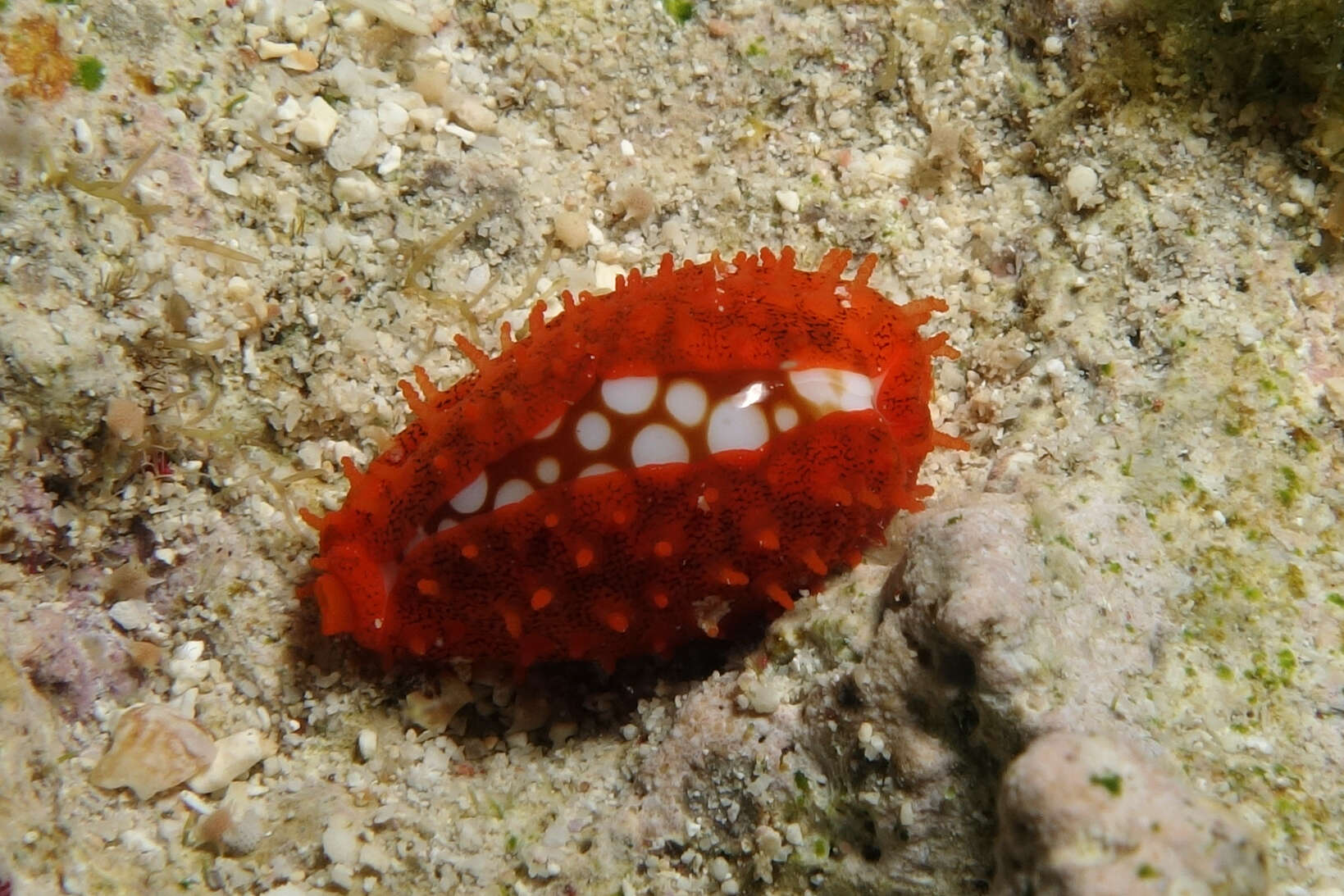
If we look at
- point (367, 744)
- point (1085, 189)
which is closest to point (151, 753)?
point (367, 744)

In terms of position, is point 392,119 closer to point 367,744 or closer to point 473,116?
point 473,116

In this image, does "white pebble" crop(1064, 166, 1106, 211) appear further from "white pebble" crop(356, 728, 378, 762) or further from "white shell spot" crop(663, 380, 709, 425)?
"white pebble" crop(356, 728, 378, 762)

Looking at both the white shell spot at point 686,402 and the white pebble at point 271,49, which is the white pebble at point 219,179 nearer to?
the white pebble at point 271,49

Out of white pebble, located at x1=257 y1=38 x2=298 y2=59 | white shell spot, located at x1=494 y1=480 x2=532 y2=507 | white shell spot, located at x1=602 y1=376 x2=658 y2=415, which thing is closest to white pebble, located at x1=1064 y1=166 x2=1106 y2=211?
white shell spot, located at x1=602 y1=376 x2=658 y2=415

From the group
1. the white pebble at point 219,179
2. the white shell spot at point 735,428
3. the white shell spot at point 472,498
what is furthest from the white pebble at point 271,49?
the white shell spot at point 735,428

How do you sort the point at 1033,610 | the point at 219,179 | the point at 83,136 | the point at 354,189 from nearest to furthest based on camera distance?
the point at 1033,610 < the point at 83,136 < the point at 219,179 < the point at 354,189

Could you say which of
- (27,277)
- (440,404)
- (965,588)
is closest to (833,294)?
(965,588)

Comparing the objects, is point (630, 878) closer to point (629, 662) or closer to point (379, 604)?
point (629, 662)
